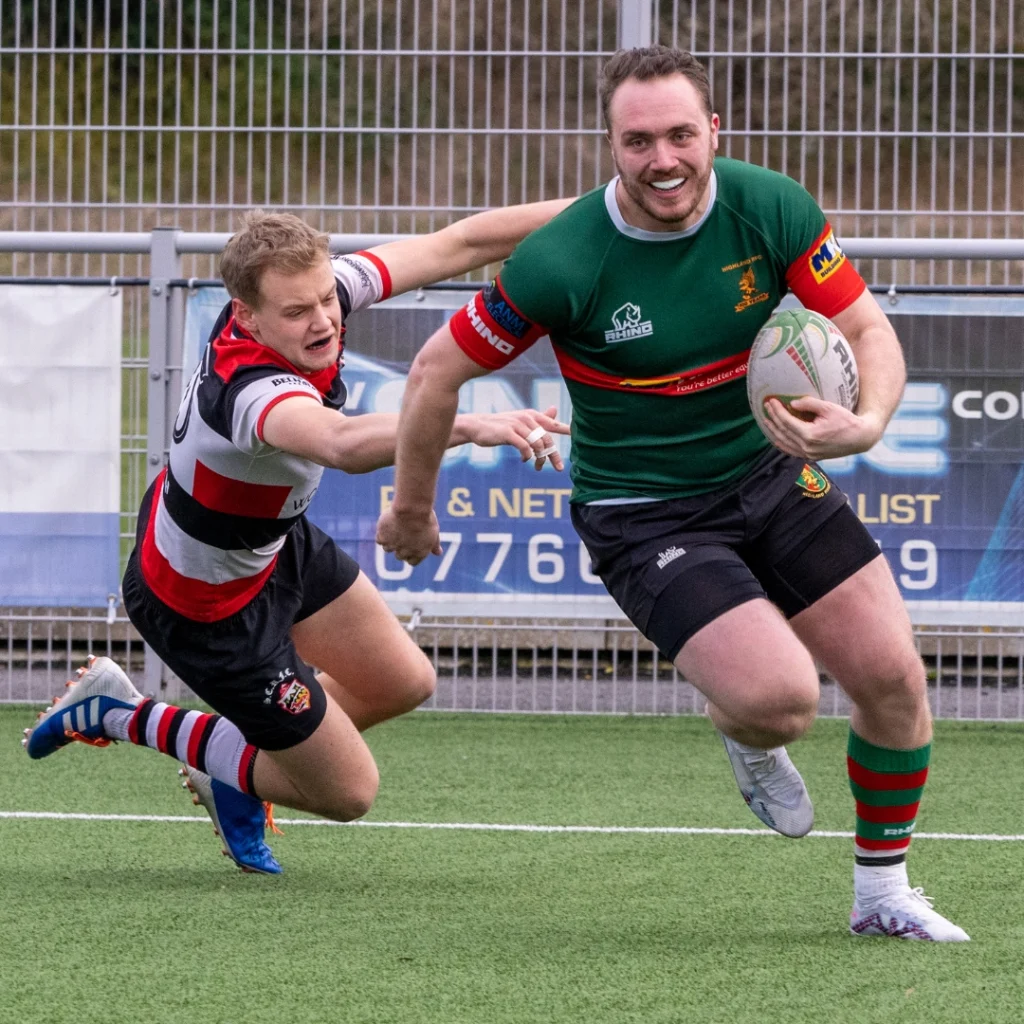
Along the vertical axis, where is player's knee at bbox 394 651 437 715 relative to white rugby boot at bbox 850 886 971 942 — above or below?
above

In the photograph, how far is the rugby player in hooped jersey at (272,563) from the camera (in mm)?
3984

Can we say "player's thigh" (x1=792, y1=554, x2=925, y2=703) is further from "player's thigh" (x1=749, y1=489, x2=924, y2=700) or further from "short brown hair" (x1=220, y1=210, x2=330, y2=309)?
"short brown hair" (x1=220, y1=210, x2=330, y2=309)

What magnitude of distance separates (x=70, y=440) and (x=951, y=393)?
3.61 meters

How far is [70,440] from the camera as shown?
24.1 feet

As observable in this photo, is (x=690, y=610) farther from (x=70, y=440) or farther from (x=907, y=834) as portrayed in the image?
(x=70, y=440)

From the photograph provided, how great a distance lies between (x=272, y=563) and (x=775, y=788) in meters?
1.39

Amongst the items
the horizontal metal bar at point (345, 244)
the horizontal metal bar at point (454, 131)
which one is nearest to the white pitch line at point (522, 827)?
the horizontal metal bar at point (345, 244)

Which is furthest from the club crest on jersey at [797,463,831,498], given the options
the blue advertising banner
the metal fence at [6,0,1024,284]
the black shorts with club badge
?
the metal fence at [6,0,1024,284]

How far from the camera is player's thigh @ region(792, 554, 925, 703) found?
392 centimetres

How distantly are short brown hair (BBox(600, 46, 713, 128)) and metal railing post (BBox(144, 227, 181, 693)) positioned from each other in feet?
12.4

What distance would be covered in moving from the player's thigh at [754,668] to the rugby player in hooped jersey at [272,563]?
2.00 feet

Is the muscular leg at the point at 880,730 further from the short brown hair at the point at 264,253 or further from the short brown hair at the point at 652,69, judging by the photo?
the short brown hair at the point at 264,253

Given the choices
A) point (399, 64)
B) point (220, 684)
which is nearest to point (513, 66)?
point (399, 64)

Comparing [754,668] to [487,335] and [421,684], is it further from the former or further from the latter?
[421,684]
